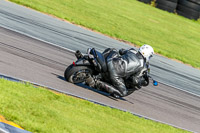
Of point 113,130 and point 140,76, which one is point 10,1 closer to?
point 140,76

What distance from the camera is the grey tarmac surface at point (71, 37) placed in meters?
12.9

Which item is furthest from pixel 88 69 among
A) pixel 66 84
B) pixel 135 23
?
pixel 135 23

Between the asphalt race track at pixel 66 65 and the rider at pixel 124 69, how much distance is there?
28 centimetres

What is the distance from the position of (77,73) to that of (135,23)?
14.0m

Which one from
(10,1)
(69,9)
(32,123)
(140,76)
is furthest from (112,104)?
(69,9)

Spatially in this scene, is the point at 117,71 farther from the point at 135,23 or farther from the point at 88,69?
the point at 135,23

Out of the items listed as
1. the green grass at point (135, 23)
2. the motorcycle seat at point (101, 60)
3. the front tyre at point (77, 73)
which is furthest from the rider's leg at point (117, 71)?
the green grass at point (135, 23)

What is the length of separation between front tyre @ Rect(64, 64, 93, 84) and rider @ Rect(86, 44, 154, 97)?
0.37m

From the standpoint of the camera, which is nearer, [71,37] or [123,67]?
[123,67]

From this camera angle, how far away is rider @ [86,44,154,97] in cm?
869

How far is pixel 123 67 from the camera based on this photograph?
870cm

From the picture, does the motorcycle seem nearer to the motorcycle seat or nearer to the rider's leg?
the motorcycle seat

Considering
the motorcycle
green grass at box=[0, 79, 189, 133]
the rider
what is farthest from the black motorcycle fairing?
green grass at box=[0, 79, 189, 133]

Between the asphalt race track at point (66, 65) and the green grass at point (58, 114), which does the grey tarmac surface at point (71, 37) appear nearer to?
the asphalt race track at point (66, 65)
